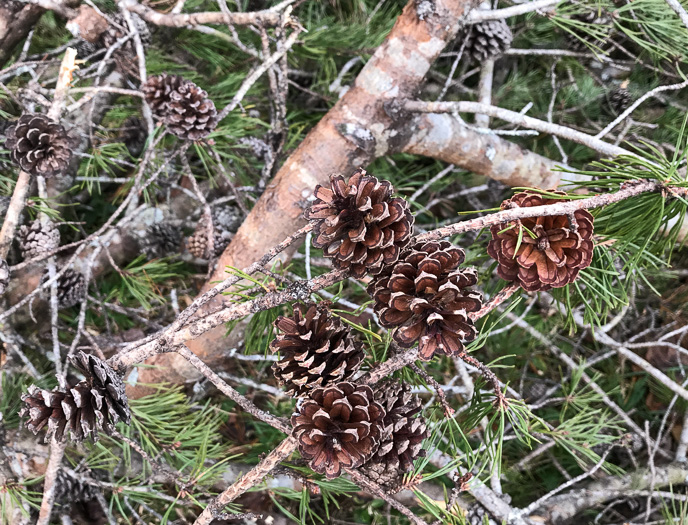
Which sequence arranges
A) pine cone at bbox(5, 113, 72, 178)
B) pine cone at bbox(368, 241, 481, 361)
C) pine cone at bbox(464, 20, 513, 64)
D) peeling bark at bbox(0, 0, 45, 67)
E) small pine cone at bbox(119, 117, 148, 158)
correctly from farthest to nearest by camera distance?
small pine cone at bbox(119, 117, 148, 158), pine cone at bbox(464, 20, 513, 64), peeling bark at bbox(0, 0, 45, 67), pine cone at bbox(5, 113, 72, 178), pine cone at bbox(368, 241, 481, 361)

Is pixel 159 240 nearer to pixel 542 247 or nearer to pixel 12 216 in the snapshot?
pixel 12 216

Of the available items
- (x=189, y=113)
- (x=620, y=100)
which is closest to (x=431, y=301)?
(x=189, y=113)

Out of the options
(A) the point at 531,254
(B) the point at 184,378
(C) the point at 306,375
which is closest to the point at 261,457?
(C) the point at 306,375

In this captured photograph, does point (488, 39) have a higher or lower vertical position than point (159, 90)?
lower

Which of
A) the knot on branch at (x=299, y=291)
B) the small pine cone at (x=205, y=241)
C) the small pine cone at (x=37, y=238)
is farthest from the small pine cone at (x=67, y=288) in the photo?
the knot on branch at (x=299, y=291)

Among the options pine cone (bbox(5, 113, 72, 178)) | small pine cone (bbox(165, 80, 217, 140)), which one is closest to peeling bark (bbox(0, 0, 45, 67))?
pine cone (bbox(5, 113, 72, 178))

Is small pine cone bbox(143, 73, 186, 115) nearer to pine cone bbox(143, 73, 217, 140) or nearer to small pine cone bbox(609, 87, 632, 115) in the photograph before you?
pine cone bbox(143, 73, 217, 140)
